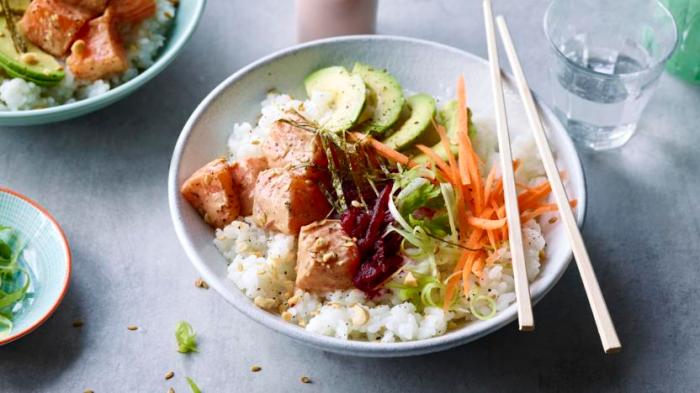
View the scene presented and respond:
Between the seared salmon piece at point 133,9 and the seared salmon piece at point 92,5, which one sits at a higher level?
the seared salmon piece at point 92,5

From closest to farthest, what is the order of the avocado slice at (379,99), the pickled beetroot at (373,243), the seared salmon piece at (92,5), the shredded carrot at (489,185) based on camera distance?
the pickled beetroot at (373,243) → the shredded carrot at (489,185) → the avocado slice at (379,99) → the seared salmon piece at (92,5)

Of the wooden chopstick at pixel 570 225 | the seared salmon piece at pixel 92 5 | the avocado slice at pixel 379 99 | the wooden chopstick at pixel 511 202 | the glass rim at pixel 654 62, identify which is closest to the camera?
the wooden chopstick at pixel 570 225

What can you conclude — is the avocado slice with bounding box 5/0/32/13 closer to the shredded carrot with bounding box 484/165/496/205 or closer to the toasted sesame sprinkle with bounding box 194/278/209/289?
the toasted sesame sprinkle with bounding box 194/278/209/289

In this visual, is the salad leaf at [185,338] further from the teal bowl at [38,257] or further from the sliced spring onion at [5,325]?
the sliced spring onion at [5,325]

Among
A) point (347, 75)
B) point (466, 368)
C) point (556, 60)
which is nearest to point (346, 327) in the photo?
point (466, 368)

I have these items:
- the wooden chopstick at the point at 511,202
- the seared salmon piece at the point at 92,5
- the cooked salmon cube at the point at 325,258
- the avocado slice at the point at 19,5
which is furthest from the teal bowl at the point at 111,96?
the wooden chopstick at the point at 511,202

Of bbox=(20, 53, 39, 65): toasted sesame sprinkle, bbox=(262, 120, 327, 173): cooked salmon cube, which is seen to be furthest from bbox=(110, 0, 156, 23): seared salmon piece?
bbox=(262, 120, 327, 173): cooked salmon cube

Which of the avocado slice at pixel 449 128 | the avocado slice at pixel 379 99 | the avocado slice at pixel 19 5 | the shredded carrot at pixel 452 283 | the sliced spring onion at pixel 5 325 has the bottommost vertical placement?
the sliced spring onion at pixel 5 325
